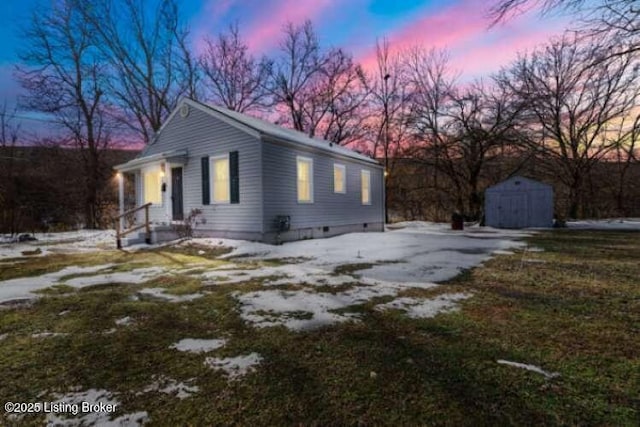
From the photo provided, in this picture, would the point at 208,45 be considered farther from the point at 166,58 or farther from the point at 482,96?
the point at 482,96

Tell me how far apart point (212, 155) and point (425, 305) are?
26.9 ft

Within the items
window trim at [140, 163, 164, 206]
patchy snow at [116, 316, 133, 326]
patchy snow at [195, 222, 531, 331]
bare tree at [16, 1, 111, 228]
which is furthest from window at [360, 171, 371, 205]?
bare tree at [16, 1, 111, 228]

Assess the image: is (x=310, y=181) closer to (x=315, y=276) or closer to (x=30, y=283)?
(x=315, y=276)

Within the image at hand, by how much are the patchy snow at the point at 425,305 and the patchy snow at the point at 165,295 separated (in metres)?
2.31

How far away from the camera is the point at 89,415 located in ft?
5.68

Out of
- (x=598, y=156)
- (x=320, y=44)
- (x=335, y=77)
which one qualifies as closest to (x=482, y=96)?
(x=598, y=156)

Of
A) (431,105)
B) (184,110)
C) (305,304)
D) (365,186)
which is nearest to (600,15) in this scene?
(305,304)

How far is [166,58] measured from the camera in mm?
19469

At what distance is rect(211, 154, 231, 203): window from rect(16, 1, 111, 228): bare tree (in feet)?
38.7

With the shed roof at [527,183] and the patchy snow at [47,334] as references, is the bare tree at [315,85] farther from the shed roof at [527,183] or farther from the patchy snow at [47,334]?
the patchy snow at [47,334]

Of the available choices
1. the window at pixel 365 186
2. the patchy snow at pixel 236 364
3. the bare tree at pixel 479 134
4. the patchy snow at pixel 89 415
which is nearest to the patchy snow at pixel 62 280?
the patchy snow at pixel 89 415

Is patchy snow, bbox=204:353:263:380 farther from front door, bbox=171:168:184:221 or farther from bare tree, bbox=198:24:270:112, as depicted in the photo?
bare tree, bbox=198:24:270:112

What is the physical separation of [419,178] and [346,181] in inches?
450

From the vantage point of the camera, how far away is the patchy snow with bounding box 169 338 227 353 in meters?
2.54
